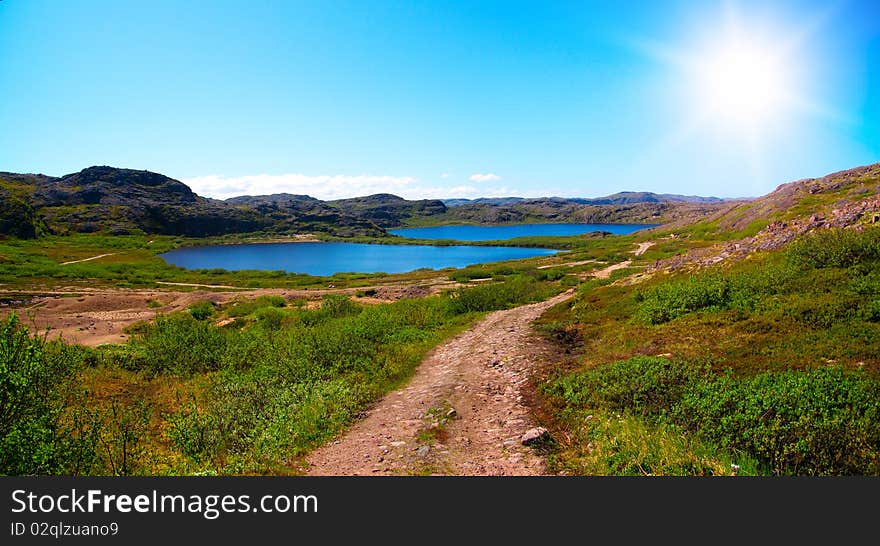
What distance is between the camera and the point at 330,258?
5655 inches

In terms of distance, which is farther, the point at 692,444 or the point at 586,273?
the point at 586,273

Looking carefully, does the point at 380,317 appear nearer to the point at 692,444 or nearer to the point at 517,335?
the point at 517,335

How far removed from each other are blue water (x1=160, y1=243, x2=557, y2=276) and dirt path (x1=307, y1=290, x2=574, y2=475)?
94722mm

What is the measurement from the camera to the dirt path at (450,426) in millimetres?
8641

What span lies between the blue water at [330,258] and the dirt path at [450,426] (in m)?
94.7

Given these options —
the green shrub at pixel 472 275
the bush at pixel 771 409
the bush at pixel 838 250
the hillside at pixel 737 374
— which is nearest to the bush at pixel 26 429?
the hillside at pixel 737 374

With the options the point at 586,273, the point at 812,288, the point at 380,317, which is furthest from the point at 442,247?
the point at 812,288

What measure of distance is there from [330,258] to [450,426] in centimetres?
13826

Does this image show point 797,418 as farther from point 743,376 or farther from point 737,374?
point 737,374

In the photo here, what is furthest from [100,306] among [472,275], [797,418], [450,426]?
[797,418]

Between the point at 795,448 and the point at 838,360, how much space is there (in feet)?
15.2

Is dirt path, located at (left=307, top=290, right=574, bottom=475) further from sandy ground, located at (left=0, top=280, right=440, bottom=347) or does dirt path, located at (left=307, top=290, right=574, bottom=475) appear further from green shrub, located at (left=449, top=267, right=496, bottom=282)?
green shrub, located at (left=449, top=267, right=496, bottom=282)

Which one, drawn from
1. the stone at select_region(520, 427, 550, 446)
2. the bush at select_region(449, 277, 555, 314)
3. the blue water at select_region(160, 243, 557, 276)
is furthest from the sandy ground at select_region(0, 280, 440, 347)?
the blue water at select_region(160, 243, 557, 276)

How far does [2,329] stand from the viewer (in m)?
10.1
